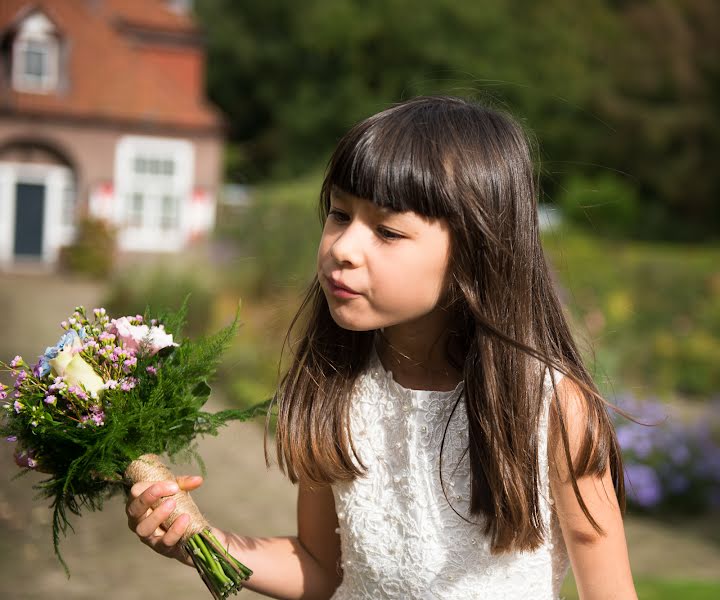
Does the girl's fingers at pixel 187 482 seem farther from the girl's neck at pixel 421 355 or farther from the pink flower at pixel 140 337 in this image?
the girl's neck at pixel 421 355

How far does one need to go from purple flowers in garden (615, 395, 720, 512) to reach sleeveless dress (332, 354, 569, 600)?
16.5 feet

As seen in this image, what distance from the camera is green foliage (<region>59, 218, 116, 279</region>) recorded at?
17359mm

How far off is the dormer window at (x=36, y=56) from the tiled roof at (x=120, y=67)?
7.0 inches

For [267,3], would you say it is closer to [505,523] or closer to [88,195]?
[88,195]

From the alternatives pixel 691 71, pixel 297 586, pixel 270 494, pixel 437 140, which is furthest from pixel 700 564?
pixel 691 71

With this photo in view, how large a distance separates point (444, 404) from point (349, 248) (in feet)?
1.37

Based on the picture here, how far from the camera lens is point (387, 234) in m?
1.61

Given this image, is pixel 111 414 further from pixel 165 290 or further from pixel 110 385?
pixel 165 290

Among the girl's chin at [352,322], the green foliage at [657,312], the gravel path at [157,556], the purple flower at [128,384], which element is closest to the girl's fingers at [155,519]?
the purple flower at [128,384]

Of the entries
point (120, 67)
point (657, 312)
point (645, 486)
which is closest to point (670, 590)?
point (645, 486)

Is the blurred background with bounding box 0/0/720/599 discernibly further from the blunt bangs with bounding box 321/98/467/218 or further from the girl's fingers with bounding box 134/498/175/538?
the girl's fingers with bounding box 134/498/175/538

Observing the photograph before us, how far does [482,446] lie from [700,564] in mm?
4581

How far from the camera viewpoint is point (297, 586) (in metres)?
1.94

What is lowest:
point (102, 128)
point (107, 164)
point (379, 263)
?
point (107, 164)
